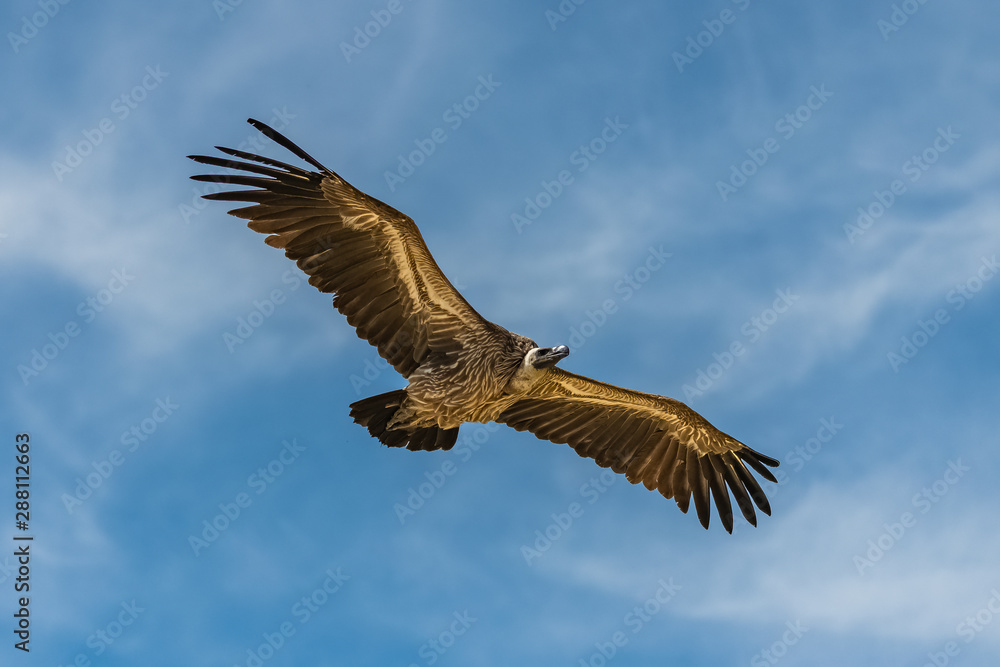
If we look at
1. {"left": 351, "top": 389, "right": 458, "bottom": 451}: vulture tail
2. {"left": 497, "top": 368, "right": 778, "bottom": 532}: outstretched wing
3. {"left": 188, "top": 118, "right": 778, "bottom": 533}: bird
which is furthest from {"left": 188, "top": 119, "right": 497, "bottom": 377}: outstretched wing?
{"left": 497, "top": 368, "right": 778, "bottom": 532}: outstretched wing

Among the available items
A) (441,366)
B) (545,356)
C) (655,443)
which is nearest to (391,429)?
(441,366)

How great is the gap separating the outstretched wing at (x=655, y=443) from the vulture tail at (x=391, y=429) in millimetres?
1443

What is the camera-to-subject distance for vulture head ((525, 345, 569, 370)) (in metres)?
11.6

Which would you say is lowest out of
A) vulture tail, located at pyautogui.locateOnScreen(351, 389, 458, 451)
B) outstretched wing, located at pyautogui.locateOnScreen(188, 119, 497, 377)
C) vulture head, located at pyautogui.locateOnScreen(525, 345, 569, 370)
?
vulture tail, located at pyautogui.locateOnScreen(351, 389, 458, 451)

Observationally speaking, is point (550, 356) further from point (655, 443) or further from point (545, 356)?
point (655, 443)

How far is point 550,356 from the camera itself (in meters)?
11.6

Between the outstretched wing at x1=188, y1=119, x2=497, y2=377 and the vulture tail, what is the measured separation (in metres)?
0.59

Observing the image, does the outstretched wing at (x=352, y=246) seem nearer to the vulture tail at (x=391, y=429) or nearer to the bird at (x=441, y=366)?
the bird at (x=441, y=366)

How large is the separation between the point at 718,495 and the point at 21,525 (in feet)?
31.2

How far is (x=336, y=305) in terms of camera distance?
446 inches

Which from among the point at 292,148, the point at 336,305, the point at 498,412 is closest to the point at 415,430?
the point at 498,412

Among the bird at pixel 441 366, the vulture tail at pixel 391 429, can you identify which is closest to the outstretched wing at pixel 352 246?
the bird at pixel 441 366

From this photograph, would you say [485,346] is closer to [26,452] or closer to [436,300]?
[436,300]

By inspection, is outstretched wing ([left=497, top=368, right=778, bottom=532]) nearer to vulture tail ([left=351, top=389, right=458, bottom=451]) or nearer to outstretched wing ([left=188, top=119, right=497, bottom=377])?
vulture tail ([left=351, top=389, right=458, bottom=451])
